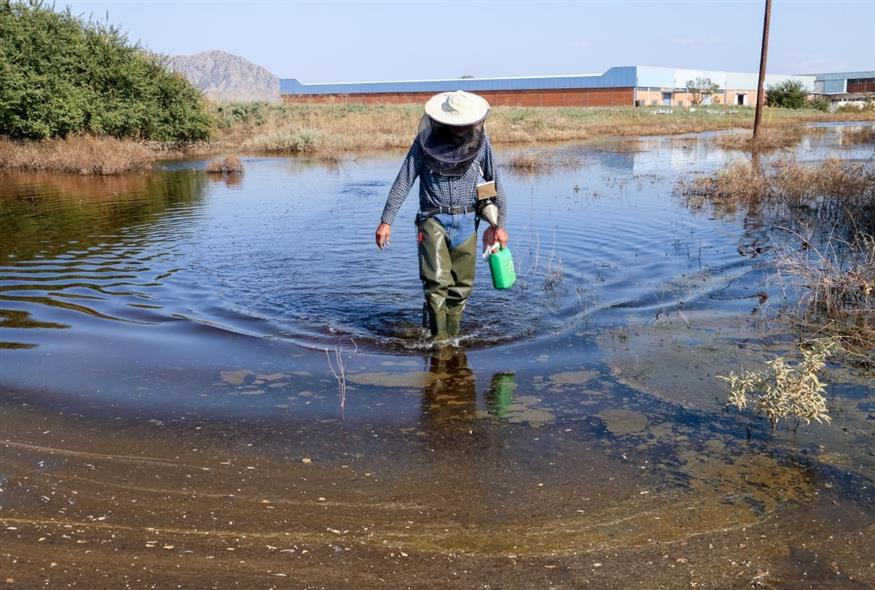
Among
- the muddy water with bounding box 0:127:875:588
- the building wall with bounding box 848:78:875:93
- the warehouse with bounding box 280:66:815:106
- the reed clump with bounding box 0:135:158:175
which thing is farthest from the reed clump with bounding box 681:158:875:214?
the building wall with bounding box 848:78:875:93

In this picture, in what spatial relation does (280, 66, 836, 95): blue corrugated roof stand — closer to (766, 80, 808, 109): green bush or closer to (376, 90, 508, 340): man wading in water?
(766, 80, 808, 109): green bush

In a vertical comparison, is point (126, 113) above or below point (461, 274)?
above

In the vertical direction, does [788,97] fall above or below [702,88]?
below

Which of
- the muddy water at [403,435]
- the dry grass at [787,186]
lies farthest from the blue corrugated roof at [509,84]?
the muddy water at [403,435]

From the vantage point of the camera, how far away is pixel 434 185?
6391 millimetres

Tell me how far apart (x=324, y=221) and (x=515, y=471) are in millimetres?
10033

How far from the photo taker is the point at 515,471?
13.6ft

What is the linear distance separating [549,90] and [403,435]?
81.4m

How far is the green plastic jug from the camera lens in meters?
6.68

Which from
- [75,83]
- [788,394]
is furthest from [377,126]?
[788,394]

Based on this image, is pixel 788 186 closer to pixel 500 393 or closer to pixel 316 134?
pixel 500 393

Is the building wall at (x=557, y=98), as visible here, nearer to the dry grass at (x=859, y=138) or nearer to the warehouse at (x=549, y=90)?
the warehouse at (x=549, y=90)

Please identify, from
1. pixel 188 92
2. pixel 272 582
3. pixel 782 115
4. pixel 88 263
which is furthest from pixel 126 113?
pixel 782 115

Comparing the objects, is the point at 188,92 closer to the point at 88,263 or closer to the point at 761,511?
the point at 88,263
